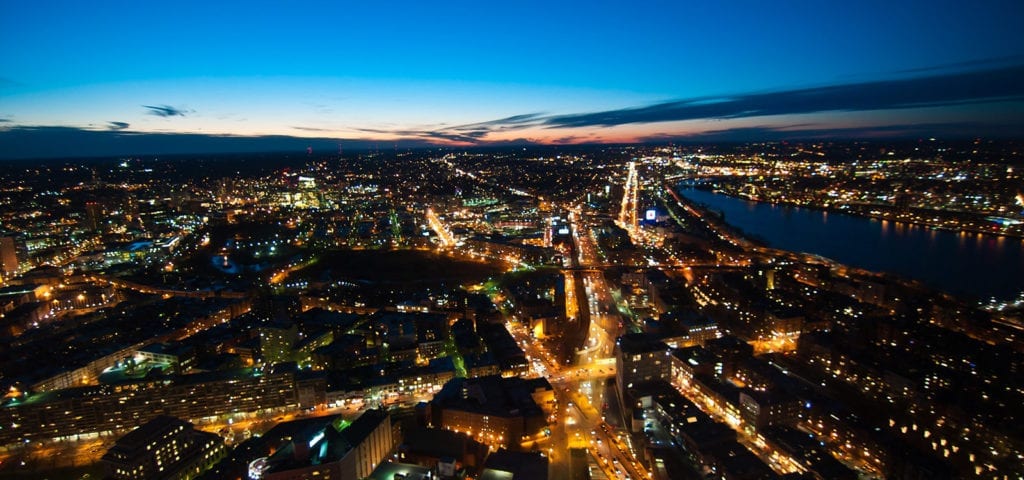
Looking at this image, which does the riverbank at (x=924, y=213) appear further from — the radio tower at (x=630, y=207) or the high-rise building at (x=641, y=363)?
the high-rise building at (x=641, y=363)

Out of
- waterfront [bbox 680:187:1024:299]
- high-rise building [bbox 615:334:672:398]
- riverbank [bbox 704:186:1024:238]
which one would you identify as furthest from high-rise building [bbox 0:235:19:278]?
riverbank [bbox 704:186:1024:238]

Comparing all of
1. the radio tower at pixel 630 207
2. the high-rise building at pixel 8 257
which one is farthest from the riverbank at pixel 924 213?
the high-rise building at pixel 8 257

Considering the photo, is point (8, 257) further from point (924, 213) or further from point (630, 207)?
point (924, 213)

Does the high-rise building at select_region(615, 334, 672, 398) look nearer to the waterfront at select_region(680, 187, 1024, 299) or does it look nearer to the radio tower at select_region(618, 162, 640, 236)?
the waterfront at select_region(680, 187, 1024, 299)

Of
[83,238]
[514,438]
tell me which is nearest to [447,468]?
[514,438]

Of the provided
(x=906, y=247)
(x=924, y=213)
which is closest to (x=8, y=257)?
(x=906, y=247)

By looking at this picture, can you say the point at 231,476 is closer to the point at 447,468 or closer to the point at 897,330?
the point at 447,468
